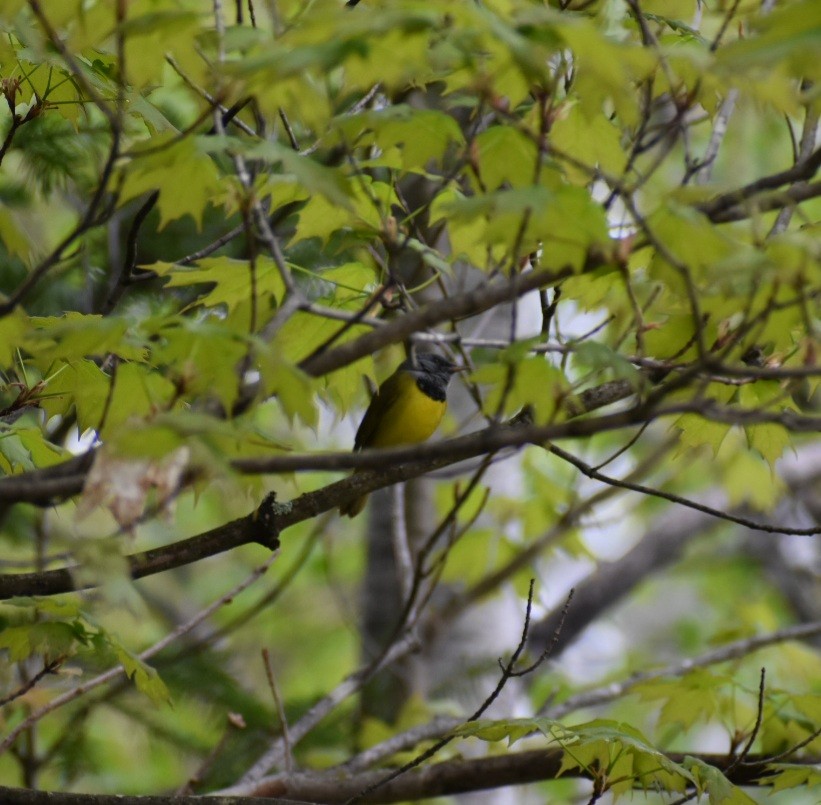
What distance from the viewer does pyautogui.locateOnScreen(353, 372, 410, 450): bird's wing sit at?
4.18 metres

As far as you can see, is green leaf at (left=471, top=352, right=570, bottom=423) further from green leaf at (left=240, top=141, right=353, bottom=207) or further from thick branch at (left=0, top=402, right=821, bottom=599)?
green leaf at (left=240, top=141, right=353, bottom=207)

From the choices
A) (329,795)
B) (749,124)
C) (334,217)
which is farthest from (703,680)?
(749,124)

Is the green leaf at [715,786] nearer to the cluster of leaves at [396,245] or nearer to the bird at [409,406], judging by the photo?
the cluster of leaves at [396,245]

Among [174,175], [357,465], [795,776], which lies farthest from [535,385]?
[795,776]

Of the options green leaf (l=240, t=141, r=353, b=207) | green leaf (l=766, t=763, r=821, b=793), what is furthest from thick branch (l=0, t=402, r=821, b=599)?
green leaf (l=766, t=763, r=821, b=793)

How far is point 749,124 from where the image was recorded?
7.61 meters

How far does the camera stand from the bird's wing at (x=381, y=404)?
4.18 m

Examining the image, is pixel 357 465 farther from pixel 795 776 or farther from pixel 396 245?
pixel 795 776

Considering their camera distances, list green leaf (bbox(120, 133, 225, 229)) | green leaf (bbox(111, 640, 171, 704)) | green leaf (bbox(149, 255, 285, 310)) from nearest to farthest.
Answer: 1. green leaf (bbox(120, 133, 225, 229))
2. green leaf (bbox(149, 255, 285, 310))
3. green leaf (bbox(111, 640, 171, 704))

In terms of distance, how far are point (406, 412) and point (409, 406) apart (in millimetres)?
28

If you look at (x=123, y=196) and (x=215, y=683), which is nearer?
(x=123, y=196)

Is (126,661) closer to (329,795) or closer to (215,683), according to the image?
(329,795)

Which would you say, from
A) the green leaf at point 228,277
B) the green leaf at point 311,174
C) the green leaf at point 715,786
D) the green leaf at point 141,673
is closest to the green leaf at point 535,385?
the green leaf at point 311,174

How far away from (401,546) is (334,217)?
176cm
